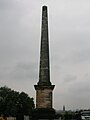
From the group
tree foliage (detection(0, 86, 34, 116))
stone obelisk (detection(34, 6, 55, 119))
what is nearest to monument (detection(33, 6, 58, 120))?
stone obelisk (detection(34, 6, 55, 119))

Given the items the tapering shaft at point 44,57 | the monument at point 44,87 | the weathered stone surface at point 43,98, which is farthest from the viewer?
the tapering shaft at point 44,57


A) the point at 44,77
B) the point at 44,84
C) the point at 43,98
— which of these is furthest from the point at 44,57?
the point at 43,98

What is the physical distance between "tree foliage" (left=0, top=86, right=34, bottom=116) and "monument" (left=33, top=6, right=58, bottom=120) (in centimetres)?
3313

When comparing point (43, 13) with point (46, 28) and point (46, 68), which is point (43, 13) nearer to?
point (46, 28)

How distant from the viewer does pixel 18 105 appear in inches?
2414

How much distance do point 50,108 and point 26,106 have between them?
39294 mm

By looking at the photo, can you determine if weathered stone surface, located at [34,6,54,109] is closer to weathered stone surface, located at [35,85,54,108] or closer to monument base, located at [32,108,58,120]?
weathered stone surface, located at [35,85,54,108]

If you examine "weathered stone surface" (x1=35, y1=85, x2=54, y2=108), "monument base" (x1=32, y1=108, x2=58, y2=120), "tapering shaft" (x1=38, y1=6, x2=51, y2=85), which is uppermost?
"tapering shaft" (x1=38, y1=6, x2=51, y2=85)

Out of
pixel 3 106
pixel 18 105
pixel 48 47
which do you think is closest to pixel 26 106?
pixel 18 105

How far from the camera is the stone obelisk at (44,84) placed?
23.0 m

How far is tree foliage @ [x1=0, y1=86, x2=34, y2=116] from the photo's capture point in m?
57.6

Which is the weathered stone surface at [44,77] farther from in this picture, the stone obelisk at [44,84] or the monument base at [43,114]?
the monument base at [43,114]

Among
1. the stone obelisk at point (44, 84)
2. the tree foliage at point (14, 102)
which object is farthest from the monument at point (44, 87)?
the tree foliage at point (14, 102)

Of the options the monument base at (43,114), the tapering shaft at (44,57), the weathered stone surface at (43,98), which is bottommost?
the monument base at (43,114)
